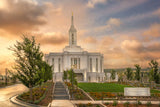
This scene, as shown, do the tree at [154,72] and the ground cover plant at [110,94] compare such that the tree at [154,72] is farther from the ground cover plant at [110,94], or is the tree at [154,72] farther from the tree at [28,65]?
the tree at [28,65]

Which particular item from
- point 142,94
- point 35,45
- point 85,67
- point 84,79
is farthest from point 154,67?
point 85,67

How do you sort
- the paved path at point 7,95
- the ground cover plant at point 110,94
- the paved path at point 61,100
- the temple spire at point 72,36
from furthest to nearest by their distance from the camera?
the temple spire at point 72,36, the ground cover plant at point 110,94, the paved path at point 7,95, the paved path at point 61,100

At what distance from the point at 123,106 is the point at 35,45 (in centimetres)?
1293

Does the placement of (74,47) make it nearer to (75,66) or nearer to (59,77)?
(75,66)

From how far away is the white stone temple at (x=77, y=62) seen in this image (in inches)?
3477

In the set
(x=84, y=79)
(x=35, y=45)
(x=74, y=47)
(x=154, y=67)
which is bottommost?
(x=84, y=79)

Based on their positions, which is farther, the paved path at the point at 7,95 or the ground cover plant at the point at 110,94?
the ground cover plant at the point at 110,94

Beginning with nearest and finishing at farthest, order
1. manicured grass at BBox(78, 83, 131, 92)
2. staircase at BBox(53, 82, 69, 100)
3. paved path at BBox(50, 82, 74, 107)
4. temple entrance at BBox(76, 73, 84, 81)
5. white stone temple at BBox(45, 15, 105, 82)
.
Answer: paved path at BBox(50, 82, 74, 107)
staircase at BBox(53, 82, 69, 100)
manicured grass at BBox(78, 83, 131, 92)
temple entrance at BBox(76, 73, 84, 81)
white stone temple at BBox(45, 15, 105, 82)

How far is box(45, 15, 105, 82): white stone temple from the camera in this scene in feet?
290

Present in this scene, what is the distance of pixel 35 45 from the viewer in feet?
76.0

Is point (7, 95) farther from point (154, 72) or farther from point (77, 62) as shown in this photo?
point (77, 62)

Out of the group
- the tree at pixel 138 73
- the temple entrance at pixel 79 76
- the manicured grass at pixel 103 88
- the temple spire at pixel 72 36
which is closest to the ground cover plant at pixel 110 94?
the manicured grass at pixel 103 88

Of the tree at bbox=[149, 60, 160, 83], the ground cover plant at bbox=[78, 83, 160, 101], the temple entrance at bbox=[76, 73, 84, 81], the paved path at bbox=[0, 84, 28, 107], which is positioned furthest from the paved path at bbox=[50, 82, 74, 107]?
the temple entrance at bbox=[76, 73, 84, 81]

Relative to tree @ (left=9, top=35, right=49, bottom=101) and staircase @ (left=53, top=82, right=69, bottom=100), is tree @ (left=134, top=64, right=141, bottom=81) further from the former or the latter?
tree @ (left=9, top=35, right=49, bottom=101)
